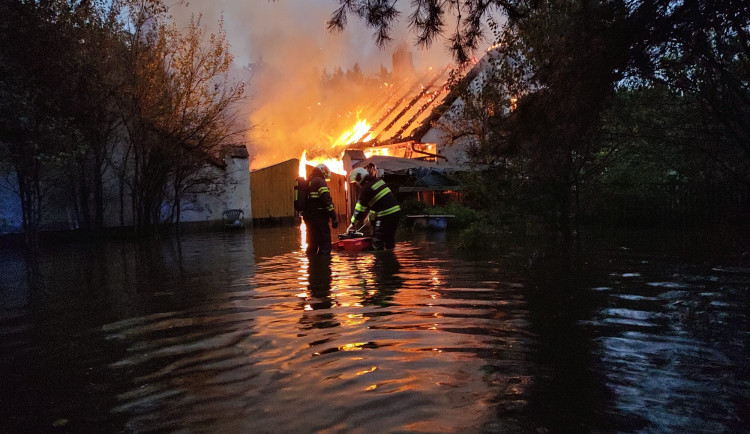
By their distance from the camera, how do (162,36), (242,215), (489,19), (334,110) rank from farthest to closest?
1. (334,110)
2. (242,215)
3. (162,36)
4. (489,19)

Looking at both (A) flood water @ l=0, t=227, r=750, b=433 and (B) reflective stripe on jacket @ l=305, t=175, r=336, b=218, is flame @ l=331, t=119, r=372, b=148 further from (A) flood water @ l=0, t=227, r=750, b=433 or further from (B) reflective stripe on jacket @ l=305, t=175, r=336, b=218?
(A) flood water @ l=0, t=227, r=750, b=433

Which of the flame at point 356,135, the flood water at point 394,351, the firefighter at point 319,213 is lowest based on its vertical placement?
the flood water at point 394,351

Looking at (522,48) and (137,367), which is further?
(522,48)

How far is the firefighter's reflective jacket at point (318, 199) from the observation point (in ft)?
35.6

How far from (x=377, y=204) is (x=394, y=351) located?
23.6 ft

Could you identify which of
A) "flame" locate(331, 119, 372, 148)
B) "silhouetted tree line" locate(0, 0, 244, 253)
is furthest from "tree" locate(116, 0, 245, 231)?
"flame" locate(331, 119, 372, 148)

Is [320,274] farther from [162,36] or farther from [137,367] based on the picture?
[162,36]

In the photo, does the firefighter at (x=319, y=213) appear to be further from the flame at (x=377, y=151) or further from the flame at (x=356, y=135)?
the flame at (x=356, y=135)

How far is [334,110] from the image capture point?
53250 mm

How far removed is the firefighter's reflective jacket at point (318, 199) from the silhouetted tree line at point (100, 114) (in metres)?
9.03

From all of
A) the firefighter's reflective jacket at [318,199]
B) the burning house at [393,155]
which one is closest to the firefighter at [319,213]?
the firefighter's reflective jacket at [318,199]

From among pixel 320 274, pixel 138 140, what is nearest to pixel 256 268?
pixel 320 274

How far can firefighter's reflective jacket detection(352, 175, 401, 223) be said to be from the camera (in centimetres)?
1133

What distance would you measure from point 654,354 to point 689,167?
40.9ft
